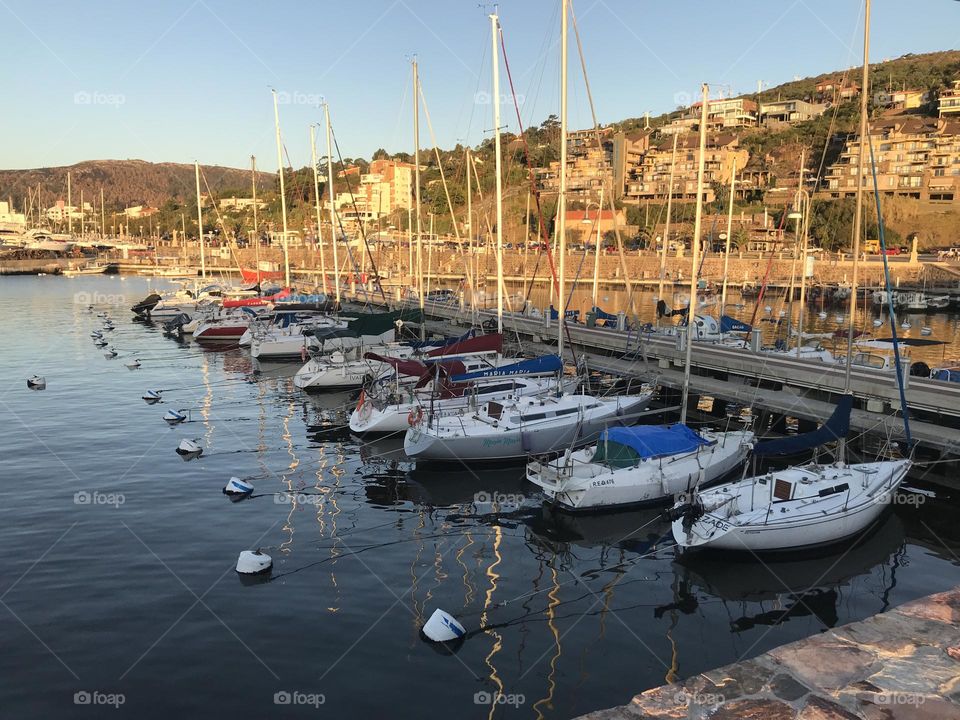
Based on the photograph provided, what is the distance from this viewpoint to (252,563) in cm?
1386

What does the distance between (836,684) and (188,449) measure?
A: 66.3ft

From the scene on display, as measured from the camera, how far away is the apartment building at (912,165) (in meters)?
118

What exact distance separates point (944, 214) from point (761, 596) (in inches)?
4805

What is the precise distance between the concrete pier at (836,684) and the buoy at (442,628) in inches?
234

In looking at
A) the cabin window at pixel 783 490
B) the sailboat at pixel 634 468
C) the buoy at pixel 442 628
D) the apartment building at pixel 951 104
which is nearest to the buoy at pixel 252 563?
the buoy at pixel 442 628

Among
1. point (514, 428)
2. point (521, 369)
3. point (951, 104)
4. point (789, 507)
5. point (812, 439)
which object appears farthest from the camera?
point (951, 104)

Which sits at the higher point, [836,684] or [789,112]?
[789,112]

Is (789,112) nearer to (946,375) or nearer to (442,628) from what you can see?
(946,375)

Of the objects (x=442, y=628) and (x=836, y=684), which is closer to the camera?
(x=836, y=684)

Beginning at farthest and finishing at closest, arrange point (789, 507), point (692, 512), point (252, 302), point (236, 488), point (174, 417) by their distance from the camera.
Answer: point (252, 302)
point (174, 417)
point (236, 488)
point (789, 507)
point (692, 512)

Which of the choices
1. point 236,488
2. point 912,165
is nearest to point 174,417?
point 236,488

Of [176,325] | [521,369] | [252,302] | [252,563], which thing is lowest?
[252,563]

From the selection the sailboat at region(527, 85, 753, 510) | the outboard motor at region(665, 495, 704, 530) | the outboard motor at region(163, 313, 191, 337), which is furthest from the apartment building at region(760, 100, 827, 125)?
the outboard motor at region(665, 495, 704, 530)

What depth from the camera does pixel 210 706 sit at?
9.82m
